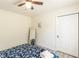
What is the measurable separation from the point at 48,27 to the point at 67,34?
4.23 feet

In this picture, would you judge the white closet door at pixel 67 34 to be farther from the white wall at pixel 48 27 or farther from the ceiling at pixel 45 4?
the ceiling at pixel 45 4

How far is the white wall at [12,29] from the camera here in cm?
447

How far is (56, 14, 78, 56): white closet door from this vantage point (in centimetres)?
352

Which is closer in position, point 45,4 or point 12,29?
point 45,4

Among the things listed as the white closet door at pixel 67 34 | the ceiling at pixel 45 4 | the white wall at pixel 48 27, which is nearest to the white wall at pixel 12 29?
the ceiling at pixel 45 4

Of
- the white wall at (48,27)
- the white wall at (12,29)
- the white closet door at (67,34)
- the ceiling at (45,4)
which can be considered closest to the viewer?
the ceiling at (45,4)

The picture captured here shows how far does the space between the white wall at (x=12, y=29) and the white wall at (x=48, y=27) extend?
94 centimetres

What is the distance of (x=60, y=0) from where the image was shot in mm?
3072

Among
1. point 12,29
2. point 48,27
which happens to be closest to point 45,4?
point 48,27

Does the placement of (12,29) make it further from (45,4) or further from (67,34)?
(67,34)

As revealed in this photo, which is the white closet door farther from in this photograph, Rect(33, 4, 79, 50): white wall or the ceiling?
the ceiling

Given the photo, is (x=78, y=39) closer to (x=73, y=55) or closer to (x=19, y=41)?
(x=73, y=55)

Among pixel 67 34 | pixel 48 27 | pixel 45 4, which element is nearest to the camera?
pixel 45 4

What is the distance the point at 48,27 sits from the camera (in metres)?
4.82
